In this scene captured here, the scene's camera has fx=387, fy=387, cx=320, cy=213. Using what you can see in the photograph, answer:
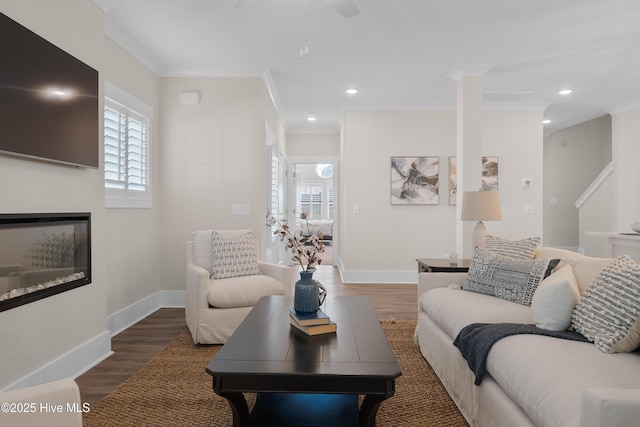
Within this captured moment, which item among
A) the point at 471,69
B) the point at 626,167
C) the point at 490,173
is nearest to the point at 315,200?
the point at 490,173

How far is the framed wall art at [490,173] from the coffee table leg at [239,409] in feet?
17.4

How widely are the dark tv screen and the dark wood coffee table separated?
61.4 inches

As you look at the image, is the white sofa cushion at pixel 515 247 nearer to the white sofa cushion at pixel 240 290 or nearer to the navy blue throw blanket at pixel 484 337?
the navy blue throw blanket at pixel 484 337

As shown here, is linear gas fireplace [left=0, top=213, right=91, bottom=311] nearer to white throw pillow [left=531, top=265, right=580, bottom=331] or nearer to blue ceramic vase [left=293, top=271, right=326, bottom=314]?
blue ceramic vase [left=293, top=271, right=326, bottom=314]

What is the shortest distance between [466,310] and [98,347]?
2625 millimetres

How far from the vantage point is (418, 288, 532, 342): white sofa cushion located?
7.18 feet

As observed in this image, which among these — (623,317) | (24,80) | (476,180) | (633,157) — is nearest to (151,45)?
(24,80)

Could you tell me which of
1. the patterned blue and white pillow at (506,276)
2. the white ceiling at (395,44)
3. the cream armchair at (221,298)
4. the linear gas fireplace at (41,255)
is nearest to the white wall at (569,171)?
the white ceiling at (395,44)

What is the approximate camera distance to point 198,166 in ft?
14.8

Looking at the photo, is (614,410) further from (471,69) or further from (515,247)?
(471,69)

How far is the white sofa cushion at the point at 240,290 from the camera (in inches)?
125

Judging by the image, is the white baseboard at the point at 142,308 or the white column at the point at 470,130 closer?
the white baseboard at the point at 142,308

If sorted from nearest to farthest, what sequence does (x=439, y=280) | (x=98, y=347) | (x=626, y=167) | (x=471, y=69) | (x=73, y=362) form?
(x=73, y=362) → (x=98, y=347) → (x=439, y=280) → (x=471, y=69) → (x=626, y=167)

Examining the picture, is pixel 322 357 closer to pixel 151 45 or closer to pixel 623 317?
pixel 623 317
